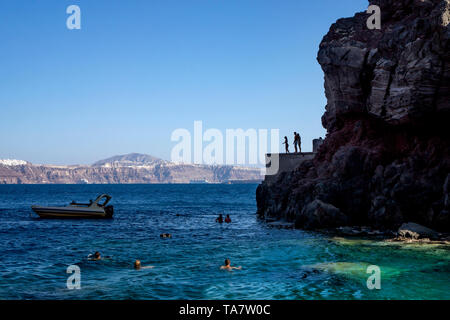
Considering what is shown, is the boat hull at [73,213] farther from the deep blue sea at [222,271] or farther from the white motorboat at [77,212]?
the deep blue sea at [222,271]

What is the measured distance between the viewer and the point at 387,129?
41.0 metres

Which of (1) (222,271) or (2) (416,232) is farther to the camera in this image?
(2) (416,232)

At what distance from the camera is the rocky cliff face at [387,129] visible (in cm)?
3275

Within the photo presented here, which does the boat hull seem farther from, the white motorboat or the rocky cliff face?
the rocky cliff face

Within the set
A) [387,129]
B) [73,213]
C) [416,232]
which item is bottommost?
[73,213]

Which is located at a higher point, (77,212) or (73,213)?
(77,212)

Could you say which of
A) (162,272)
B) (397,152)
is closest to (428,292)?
(162,272)

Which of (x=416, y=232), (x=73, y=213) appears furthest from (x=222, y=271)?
(x=73, y=213)

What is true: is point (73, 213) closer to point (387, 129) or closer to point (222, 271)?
point (222, 271)

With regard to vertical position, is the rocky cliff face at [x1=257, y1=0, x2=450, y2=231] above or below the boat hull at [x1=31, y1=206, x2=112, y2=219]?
above

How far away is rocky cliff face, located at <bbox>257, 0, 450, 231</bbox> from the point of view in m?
32.8

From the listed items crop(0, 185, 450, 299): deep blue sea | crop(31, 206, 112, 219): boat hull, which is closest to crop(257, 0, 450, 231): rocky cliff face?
crop(0, 185, 450, 299): deep blue sea
